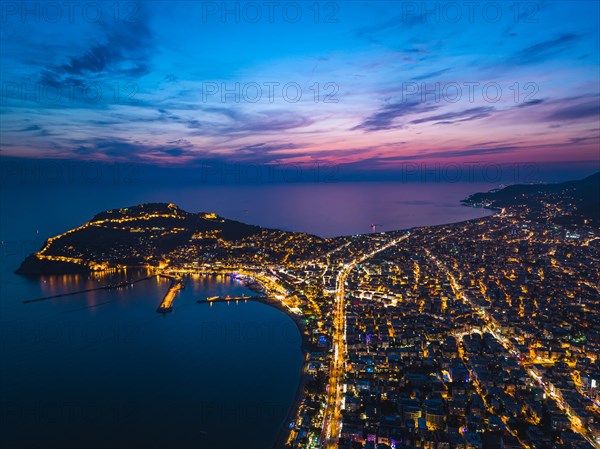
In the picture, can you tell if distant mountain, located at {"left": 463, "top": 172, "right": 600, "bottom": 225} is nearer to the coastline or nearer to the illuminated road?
the illuminated road

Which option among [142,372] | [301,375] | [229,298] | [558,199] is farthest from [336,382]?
[558,199]

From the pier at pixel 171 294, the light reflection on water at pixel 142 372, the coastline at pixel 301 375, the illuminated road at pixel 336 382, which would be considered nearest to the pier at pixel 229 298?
the coastline at pixel 301 375

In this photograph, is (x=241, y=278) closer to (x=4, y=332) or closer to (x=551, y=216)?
(x=4, y=332)

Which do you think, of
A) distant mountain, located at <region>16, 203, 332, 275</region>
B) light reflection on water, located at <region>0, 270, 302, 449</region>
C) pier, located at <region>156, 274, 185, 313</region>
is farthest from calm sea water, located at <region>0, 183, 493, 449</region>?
distant mountain, located at <region>16, 203, 332, 275</region>

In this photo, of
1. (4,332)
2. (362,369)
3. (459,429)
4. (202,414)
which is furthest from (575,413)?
(4,332)

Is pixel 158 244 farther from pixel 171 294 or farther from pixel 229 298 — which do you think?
pixel 229 298

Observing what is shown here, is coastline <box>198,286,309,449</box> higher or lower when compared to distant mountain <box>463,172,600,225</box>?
lower

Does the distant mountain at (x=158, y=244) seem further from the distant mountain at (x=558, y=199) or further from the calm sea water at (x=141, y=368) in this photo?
the distant mountain at (x=558, y=199)
